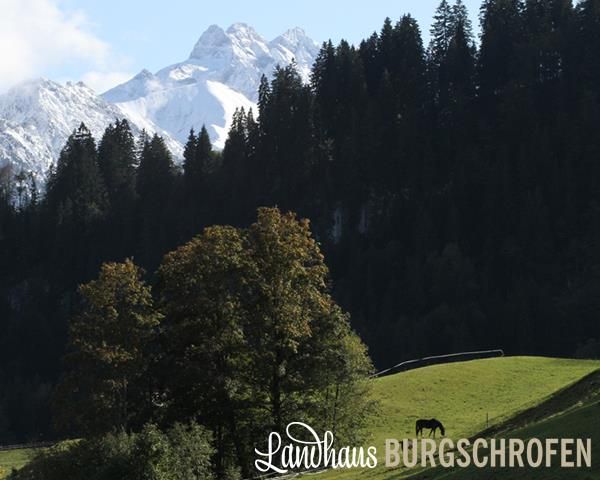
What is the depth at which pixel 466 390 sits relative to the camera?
68.3 metres

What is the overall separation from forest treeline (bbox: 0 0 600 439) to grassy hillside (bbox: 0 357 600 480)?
3226 cm

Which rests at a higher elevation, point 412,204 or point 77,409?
point 412,204

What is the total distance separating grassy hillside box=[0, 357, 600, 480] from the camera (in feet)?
141

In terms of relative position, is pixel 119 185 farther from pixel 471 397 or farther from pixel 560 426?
pixel 560 426

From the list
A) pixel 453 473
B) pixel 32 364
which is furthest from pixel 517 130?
pixel 453 473

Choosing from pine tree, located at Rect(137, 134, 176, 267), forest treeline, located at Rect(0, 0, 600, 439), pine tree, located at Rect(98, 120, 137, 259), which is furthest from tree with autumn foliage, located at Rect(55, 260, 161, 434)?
pine tree, located at Rect(98, 120, 137, 259)

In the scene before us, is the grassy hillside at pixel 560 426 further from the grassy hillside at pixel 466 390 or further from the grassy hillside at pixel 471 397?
the grassy hillside at pixel 466 390

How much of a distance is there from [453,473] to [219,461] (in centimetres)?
2232

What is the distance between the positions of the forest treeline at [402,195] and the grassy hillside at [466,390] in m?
31.3

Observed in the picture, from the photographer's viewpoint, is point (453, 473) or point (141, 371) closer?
point (453, 473)

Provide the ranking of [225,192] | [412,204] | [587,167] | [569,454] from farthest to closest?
1. [225,192]
2. [412,204]
3. [587,167]
4. [569,454]

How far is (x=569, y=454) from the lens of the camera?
29969mm

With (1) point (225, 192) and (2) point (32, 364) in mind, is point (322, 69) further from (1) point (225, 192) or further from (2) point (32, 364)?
(2) point (32, 364)

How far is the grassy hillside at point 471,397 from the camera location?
42969mm
